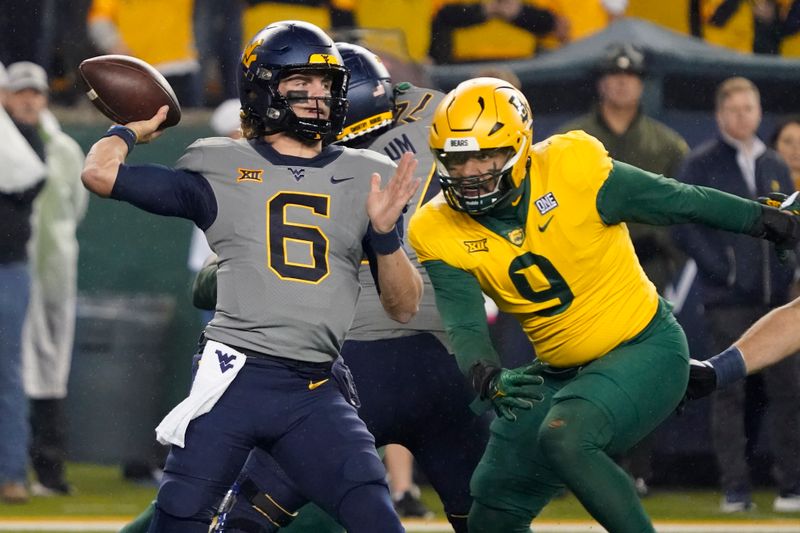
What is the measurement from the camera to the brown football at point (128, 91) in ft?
14.6

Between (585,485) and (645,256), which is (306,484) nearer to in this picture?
(585,485)

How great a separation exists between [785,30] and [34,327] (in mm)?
4602

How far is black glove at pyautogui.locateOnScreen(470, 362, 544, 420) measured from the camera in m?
4.42

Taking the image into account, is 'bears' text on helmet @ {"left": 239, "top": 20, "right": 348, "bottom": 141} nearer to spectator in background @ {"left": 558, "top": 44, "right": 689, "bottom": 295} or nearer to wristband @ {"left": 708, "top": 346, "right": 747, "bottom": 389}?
wristband @ {"left": 708, "top": 346, "right": 747, "bottom": 389}

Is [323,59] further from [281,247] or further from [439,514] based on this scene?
[439,514]

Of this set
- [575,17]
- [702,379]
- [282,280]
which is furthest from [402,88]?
[575,17]

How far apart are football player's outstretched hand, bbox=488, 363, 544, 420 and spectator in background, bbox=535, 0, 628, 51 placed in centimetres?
496

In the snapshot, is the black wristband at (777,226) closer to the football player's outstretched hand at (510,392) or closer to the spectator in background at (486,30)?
the football player's outstretched hand at (510,392)

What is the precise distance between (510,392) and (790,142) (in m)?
4.11

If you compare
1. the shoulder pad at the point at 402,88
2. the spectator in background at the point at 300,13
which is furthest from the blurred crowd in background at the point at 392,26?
the shoulder pad at the point at 402,88

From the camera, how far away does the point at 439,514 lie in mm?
7520

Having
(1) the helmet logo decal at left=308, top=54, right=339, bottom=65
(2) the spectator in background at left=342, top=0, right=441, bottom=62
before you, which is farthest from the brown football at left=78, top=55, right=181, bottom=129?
(2) the spectator in background at left=342, top=0, right=441, bottom=62

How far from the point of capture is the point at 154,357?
28.0ft

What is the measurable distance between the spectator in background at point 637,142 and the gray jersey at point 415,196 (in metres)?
2.80
